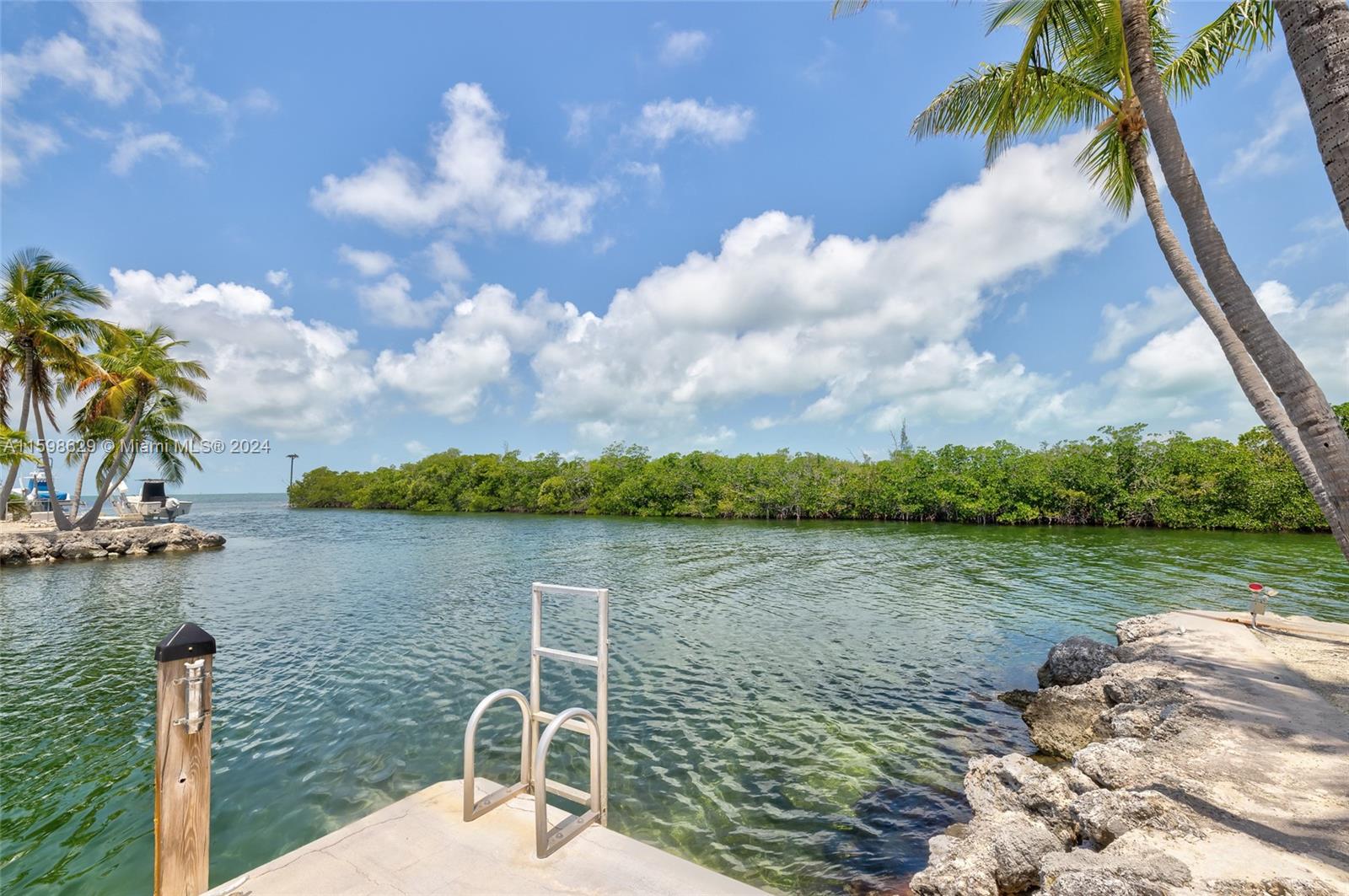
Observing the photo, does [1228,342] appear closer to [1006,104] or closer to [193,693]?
[1006,104]

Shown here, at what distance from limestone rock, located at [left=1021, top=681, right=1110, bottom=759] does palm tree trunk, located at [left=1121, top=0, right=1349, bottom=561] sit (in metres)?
3.78

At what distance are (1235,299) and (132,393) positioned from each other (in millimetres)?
39224

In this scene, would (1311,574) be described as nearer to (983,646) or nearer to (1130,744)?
(983,646)

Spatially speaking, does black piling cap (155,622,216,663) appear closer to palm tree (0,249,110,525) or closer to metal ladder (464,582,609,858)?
metal ladder (464,582,609,858)

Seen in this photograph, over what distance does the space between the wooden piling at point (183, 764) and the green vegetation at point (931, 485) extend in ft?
153

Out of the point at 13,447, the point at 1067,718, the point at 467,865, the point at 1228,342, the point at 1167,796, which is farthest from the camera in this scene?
the point at 13,447

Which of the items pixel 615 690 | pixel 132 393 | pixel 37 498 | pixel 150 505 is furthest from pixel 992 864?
pixel 37 498

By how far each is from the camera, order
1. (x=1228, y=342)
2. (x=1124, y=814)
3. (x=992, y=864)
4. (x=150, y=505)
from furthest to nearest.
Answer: (x=150, y=505), (x=1228, y=342), (x=1124, y=814), (x=992, y=864)

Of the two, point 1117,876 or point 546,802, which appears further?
point 546,802

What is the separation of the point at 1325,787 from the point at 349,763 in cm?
884

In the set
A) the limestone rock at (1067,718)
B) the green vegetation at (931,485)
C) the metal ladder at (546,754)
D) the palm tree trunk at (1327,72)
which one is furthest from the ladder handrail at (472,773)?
the green vegetation at (931,485)

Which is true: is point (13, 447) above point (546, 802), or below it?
above

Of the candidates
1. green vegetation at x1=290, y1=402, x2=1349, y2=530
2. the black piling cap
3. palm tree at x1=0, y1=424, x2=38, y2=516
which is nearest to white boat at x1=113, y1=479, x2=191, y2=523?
palm tree at x1=0, y1=424, x2=38, y2=516

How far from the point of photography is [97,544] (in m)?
23.6
